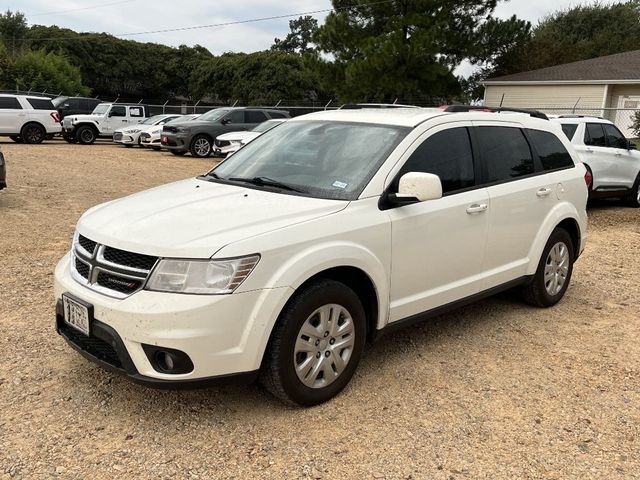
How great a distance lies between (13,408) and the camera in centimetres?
329

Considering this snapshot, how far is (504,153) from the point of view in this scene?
466 cm

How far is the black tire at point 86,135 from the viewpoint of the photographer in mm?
22883

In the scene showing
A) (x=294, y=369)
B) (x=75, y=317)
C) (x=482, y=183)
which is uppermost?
(x=482, y=183)

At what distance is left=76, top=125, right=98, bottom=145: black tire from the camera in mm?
22883

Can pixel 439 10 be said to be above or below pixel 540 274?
above

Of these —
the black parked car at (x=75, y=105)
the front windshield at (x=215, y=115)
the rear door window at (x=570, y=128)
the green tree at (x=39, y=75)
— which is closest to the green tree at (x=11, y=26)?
the green tree at (x=39, y=75)

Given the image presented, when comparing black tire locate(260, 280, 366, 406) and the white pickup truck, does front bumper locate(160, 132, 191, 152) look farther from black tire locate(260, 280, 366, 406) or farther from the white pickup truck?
black tire locate(260, 280, 366, 406)

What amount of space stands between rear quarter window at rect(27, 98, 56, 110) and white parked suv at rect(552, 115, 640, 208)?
1710 centimetres

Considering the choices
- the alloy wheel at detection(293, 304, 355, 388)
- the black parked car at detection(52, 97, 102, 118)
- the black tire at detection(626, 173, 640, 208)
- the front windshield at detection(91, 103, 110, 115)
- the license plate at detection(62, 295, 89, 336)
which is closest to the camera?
the license plate at detection(62, 295, 89, 336)

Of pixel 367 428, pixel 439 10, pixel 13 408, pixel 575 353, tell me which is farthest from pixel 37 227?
pixel 439 10

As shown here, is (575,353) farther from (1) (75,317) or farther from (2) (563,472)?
(1) (75,317)

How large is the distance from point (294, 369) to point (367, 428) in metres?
0.51

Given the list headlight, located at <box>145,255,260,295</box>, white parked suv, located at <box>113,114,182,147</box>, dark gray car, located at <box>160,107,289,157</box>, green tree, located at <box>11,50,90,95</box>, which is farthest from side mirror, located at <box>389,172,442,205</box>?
green tree, located at <box>11,50,90,95</box>

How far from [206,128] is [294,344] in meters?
16.3
